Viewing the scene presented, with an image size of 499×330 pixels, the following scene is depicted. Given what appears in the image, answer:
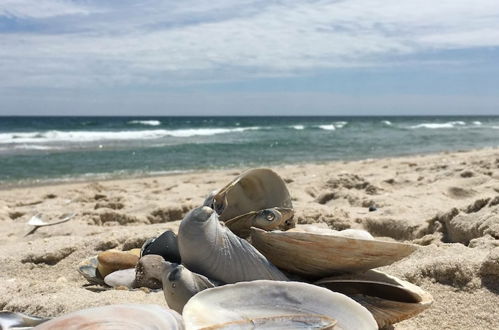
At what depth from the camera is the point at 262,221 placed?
3027 millimetres

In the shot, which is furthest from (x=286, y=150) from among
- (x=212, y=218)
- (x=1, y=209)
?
(x=212, y=218)

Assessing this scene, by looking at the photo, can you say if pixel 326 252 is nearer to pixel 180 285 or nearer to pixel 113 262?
pixel 180 285

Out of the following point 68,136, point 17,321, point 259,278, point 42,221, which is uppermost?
point 259,278

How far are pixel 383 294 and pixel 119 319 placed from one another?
4.10ft

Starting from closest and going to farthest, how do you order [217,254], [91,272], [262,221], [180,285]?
[180,285] → [217,254] → [262,221] → [91,272]

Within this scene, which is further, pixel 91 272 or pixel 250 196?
pixel 250 196

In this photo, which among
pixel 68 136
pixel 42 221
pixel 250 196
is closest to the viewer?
pixel 250 196

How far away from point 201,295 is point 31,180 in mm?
8922

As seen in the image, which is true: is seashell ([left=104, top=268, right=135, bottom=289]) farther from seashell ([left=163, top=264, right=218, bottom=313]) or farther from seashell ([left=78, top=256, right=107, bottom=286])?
seashell ([left=163, top=264, right=218, bottom=313])

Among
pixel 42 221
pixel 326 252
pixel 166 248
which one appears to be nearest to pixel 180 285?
pixel 326 252

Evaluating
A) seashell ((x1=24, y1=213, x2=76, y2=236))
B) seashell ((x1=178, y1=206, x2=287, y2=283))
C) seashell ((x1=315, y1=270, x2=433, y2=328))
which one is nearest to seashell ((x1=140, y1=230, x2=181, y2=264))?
seashell ((x1=178, y1=206, x2=287, y2=283))

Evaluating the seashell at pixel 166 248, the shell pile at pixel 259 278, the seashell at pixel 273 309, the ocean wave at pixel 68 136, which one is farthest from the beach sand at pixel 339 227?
the ocean wave at pixel 68 136

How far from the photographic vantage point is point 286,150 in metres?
17.3

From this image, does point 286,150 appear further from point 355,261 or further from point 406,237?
point 355,261
